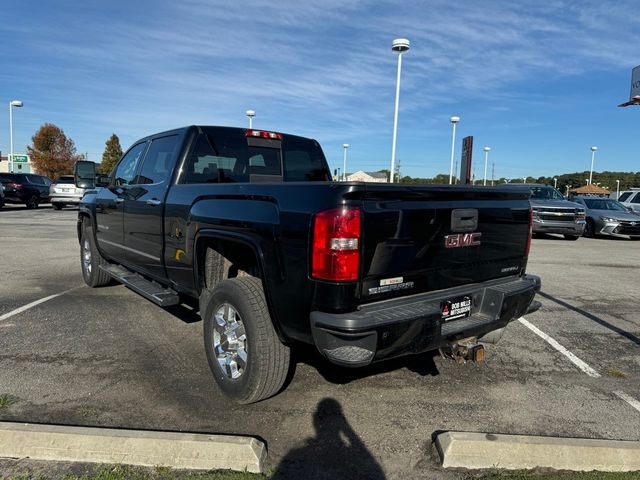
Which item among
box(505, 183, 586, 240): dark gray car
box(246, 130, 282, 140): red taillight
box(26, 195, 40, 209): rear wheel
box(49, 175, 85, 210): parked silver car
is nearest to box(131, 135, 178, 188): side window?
box(246, 130, 282, 140): red taillight

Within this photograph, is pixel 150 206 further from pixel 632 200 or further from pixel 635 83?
pixel 635 83

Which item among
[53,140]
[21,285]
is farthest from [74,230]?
[53,140]

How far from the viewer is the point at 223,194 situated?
3619 millimetres

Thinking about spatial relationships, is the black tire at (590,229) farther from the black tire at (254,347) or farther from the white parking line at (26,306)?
the black tire at (254,347)

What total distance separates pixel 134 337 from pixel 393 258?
10.4ft

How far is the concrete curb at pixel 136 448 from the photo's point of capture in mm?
2773

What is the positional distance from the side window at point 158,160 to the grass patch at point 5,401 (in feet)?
7.14

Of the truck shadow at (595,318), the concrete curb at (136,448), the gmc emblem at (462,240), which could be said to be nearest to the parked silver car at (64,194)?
the truck shadow at (595,318)

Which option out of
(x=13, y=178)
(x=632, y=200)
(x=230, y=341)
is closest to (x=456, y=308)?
(x=230, y=341)

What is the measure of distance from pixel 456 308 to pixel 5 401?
3222 millimetres

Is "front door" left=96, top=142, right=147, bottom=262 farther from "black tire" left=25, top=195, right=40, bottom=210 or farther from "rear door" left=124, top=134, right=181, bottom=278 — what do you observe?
"black tire" left=25, top=195, right=40, bottom=210

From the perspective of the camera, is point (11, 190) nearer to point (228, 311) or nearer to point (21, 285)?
point (21, 285)

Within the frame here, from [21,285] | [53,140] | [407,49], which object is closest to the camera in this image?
[21,285]

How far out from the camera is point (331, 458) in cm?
292
